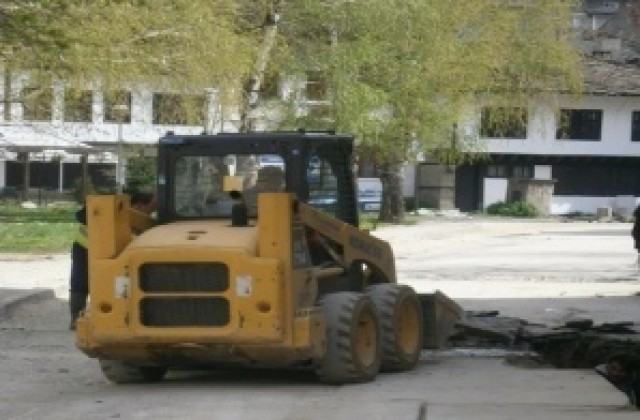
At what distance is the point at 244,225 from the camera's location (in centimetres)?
1373

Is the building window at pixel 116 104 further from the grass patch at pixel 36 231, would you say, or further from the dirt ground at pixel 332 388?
the dirt ground at pixel 332 388

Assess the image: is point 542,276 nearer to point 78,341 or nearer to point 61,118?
point 61,118

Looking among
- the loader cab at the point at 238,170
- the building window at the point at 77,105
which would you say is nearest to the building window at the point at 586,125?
the building window at the point at 77,105

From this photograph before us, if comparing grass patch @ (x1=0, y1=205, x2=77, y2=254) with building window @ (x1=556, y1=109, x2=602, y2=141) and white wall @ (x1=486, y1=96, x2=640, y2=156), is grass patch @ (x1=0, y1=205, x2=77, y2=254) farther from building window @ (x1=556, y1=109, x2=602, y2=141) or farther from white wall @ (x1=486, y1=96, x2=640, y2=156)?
building window @ (x1=556, y1=109, x2=602, y2=141)

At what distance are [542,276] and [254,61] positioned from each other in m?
9.44

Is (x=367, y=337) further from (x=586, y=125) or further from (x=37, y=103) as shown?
(x=586, y=125)

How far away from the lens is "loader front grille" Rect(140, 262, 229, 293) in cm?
1312

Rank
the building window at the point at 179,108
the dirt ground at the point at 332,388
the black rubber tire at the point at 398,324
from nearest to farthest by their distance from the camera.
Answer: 1. the dirt ground at the point at 332,388
2. the black rubber tire at the point at 398,324
3. the building window at the point at 179,108

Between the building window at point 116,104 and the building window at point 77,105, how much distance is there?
0.36 m

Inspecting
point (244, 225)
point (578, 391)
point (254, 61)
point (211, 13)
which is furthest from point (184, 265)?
point (254, 61)

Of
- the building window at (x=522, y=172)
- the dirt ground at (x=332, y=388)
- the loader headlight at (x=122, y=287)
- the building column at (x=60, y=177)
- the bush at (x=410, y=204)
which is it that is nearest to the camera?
the dirt ground at (x=332, y=388)

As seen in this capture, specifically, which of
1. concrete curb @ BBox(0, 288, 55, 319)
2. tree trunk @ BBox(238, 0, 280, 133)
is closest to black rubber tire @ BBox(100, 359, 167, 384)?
concrete curb @ BBox(0, 288, 55, 319)

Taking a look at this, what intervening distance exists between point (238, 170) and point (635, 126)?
7138 centimetres

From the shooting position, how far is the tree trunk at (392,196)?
56.7 m
